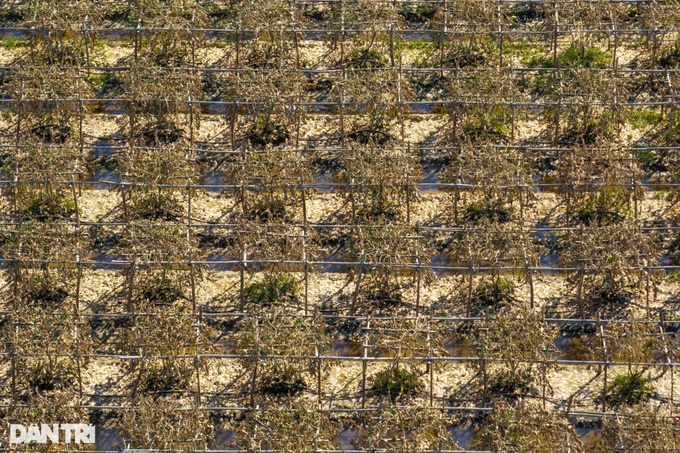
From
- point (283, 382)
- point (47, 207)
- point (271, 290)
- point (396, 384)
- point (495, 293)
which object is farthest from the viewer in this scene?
point (47, 207)

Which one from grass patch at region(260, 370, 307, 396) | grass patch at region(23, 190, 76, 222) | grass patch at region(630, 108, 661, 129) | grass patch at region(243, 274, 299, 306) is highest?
grass patch at region(630, 108, 661, 129)

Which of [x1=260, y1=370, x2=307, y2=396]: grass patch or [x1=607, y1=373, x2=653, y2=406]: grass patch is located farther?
[x1=260, y1=370, x2=307, y2=396]: grass patch

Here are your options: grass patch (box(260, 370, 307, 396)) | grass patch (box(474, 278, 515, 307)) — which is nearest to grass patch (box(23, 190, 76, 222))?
grass patch (box(260, 370, 307, 396))

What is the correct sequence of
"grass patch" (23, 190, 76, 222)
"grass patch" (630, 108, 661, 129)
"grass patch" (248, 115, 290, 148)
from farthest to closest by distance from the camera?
"grass patch" (630, 108, 661, 129) → "grass patch" (248, 115, 290, 148) → "grass patch" (23, 190, 76, 222)

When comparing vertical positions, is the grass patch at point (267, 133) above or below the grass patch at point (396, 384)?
above

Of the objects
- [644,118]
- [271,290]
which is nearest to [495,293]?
[271,290]

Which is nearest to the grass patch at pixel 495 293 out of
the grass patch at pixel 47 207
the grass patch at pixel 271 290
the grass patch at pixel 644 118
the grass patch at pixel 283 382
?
the grass patch at pixel 271 290

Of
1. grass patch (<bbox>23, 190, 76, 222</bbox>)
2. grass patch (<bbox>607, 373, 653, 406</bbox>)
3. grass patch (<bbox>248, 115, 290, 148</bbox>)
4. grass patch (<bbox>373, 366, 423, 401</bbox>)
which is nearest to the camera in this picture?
grass patch (<bbox>607, 373, 653, 406</bbox>)

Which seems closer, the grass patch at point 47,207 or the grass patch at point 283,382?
the grass patch at point 283,382

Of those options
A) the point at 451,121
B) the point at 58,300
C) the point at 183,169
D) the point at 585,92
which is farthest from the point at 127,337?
the point at 585,92

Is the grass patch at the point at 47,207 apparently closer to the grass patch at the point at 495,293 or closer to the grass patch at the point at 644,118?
the grass patch at the point at 495,293

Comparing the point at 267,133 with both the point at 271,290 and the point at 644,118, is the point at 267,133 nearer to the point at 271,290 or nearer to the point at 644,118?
the point at 271,290

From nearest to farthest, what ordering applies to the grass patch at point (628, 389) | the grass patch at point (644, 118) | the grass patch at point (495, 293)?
the grass patch at point (628, 389), the grass patch at point (495, 293), the grass patch at point (644, 118)

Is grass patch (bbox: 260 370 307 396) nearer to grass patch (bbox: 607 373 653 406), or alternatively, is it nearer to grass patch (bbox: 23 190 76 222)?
grass patch (bbox: 607 373 653 406)
